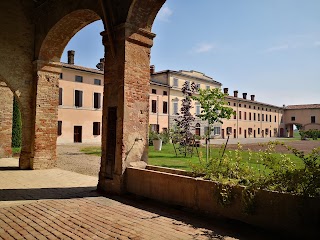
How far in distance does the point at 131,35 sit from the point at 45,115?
513 centimetres

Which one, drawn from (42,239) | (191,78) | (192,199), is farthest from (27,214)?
(191,78)

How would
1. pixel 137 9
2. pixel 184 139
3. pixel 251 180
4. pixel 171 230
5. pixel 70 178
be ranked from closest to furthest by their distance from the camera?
pixel 171 230 → pixel 251 180 → pixel 137 9 → pixel 70 178 → pixel 184 139

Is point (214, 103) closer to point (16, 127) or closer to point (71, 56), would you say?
point (16, 127)

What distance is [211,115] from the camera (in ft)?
38.4

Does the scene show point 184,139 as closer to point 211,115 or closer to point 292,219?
point 211,115

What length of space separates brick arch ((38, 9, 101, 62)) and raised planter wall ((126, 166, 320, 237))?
4.92 meters

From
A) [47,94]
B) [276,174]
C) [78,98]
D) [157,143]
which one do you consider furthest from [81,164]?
[78,98]

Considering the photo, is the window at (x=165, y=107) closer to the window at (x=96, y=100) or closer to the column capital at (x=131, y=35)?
the window at (x=96, y=100)

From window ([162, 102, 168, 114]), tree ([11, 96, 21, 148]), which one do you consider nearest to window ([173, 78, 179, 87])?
window ([162, 102, 168, 114])

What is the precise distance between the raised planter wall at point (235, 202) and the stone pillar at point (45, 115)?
498 centimetres

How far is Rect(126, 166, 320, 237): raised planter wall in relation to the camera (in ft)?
10.3

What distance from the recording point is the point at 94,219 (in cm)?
409

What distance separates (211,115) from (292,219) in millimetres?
8564

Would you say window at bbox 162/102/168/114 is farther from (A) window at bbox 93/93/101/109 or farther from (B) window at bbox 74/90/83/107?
(B) window at bbox 74/90/83/107
